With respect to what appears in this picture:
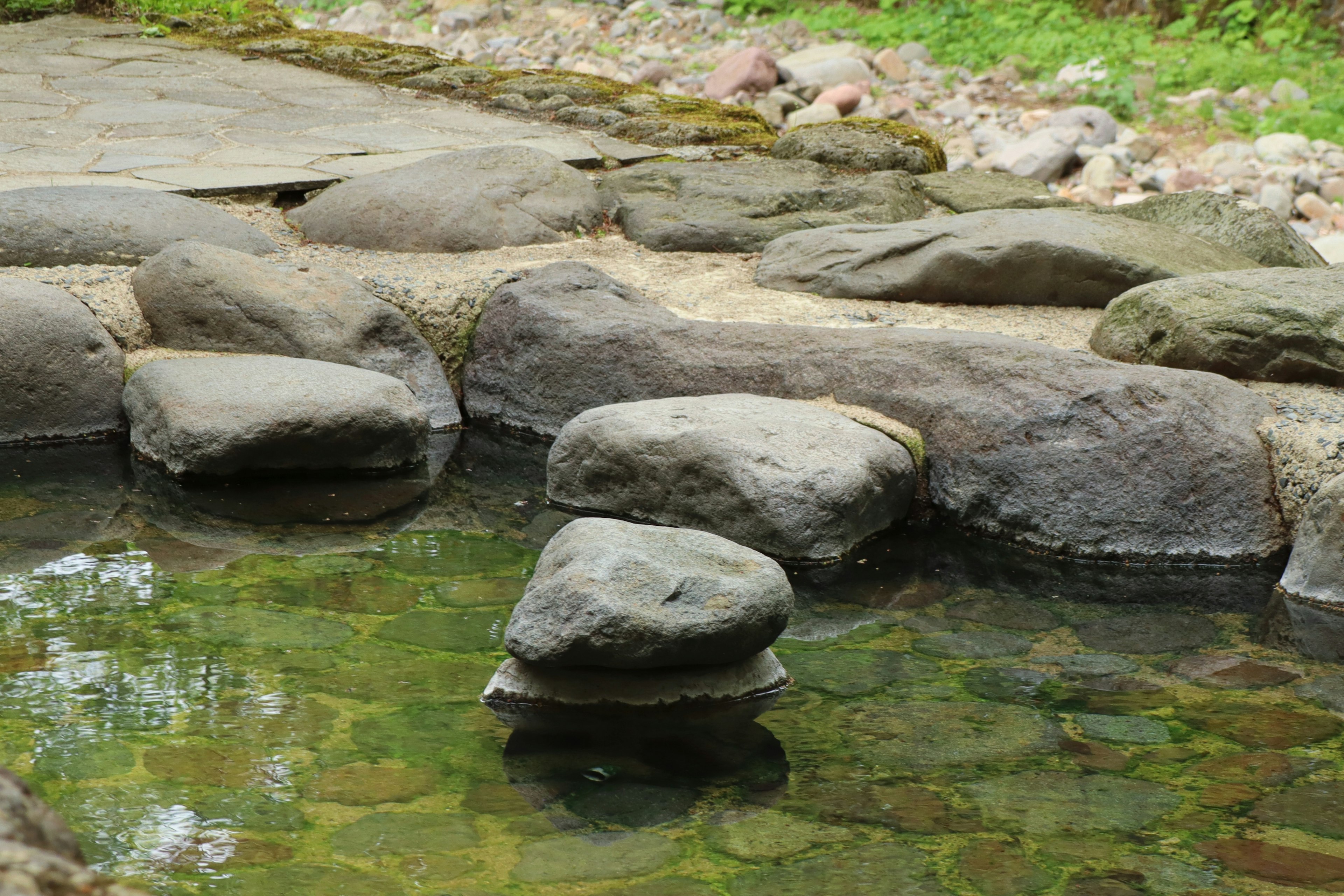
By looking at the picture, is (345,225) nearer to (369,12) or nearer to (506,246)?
(506,246)

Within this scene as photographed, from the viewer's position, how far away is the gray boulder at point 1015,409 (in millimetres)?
3678

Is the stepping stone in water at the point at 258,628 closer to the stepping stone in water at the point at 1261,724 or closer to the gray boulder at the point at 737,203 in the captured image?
the stepping stone in water at the point at 1261,724

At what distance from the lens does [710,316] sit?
15.1 ft

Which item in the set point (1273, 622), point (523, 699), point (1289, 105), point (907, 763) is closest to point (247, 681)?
point (523, 699)

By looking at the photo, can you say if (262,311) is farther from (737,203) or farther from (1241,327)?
(1241,327)

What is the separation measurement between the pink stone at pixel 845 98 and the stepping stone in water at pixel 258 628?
8.63 meters

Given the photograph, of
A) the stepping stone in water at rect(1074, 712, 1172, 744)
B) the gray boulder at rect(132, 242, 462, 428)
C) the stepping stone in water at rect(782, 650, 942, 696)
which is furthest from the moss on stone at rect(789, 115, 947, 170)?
the stepping stone in water at rect(1074, 712, 1172, 744)

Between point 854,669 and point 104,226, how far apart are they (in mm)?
3282

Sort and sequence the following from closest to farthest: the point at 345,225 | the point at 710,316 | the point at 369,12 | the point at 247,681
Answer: the point at 247,681
the point at 710,316
the point at 345,225
the point at 369,12

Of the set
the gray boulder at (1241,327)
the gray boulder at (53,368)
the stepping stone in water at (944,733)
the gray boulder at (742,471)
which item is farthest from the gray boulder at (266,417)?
the gray boulder at (1241,327)

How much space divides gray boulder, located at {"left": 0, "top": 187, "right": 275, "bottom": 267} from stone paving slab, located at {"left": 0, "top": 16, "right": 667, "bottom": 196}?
1.75 ft

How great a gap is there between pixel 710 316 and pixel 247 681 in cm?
235

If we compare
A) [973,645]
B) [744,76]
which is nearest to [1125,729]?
[973,645]

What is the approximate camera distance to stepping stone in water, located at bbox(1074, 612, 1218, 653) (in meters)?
3.13
